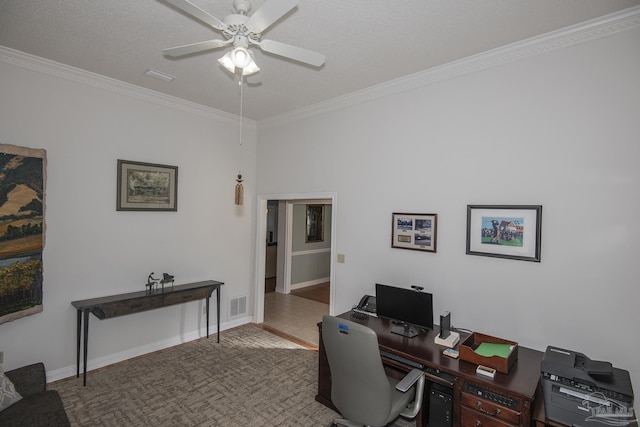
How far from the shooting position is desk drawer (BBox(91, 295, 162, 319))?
10.6 feet

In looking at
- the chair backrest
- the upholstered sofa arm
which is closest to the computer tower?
the chair backrest

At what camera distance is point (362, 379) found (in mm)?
2064

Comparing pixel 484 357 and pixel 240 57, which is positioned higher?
pixel 240 57

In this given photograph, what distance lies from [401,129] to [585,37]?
1518 millimetres

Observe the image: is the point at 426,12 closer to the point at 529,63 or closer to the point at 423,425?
the point at 529,63

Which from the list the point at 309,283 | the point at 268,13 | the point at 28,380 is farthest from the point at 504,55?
the point at 309,283

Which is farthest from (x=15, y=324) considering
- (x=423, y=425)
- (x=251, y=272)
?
(x=423, y=425)

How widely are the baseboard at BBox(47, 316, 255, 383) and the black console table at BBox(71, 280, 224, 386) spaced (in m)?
0.12

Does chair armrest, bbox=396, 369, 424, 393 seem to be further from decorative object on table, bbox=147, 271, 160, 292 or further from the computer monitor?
decorative object on table, bbox=147, 271, 160, 292

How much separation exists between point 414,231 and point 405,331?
0.95 meters

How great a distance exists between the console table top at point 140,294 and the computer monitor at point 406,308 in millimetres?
2277

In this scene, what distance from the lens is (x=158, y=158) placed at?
395cm

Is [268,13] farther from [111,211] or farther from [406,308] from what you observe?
[111,211]

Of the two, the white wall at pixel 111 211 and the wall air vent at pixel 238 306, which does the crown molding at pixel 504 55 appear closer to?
the white wall at pixel 111 211
